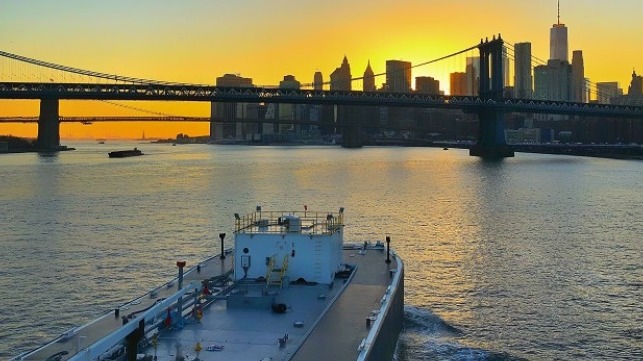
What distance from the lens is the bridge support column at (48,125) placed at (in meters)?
156

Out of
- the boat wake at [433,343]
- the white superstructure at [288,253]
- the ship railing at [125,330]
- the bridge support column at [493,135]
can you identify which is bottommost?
the boat wake at [433,343]

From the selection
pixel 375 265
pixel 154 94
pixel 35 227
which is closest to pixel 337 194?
pixel 35 227

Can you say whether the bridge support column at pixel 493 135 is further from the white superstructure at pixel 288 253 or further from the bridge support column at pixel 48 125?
the white superstructure at pixel 288 253

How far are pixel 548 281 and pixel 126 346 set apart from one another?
1770 centimetres

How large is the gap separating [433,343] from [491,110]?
11254cm

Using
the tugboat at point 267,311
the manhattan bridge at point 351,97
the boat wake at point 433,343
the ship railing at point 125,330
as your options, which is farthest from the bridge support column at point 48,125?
the ship railing at point 125,330

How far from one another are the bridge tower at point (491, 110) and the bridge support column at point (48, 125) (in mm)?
95874

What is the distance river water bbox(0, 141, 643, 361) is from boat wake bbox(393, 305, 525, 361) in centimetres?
6

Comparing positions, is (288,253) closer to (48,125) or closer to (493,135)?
(493,135)

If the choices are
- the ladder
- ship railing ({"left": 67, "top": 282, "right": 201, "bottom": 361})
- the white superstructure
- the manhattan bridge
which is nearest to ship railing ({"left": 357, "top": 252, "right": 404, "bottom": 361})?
the white superstructure

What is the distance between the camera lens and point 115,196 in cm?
5541

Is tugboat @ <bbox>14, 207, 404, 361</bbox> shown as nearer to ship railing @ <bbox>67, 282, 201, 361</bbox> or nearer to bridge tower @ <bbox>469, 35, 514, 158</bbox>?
ship railing @ <bbox>67, 282, 201, 361</bbox>

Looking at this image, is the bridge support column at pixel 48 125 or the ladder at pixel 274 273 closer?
the ladder at pixel 274 273

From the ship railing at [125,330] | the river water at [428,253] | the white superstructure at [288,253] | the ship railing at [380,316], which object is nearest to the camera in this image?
the ship railing at [125,330]
